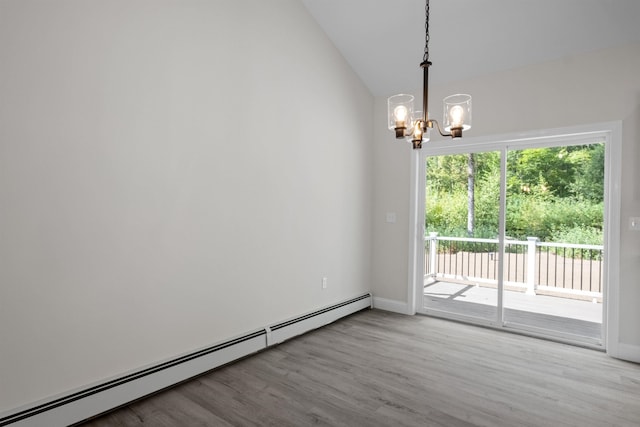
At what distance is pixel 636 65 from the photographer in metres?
3.11

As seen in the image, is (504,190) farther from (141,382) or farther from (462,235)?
(141,382)

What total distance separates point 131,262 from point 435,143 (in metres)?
3.43

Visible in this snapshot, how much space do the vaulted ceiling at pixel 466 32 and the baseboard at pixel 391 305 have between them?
2661mm

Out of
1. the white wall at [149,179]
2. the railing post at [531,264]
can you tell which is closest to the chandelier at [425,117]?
the white wall at [149,179]

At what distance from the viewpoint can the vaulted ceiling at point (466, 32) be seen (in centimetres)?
305

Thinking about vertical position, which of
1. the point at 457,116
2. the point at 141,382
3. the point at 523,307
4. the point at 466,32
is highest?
the point at 466,32

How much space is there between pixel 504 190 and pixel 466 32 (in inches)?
65.7

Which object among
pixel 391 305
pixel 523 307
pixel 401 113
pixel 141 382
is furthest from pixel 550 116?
pixel 141 382

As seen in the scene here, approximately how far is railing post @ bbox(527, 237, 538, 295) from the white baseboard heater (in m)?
2.42

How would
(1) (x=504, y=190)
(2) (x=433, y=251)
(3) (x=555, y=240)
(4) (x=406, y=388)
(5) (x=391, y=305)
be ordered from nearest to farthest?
(4) (x=406, y=388) < (3) (x=555, y=240) < (1) (x=504, y=190) < (2) (x=433, y=251) < (5) (x=391, y=305)

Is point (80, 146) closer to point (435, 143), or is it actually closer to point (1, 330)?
point (1, 330)

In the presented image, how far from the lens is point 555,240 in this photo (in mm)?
3643

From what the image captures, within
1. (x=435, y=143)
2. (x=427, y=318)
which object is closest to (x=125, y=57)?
(x=435, y=143)

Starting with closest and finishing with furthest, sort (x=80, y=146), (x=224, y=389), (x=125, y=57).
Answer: (x=80, y=146) → (x=125, y=57) → (x=224, y=389)
